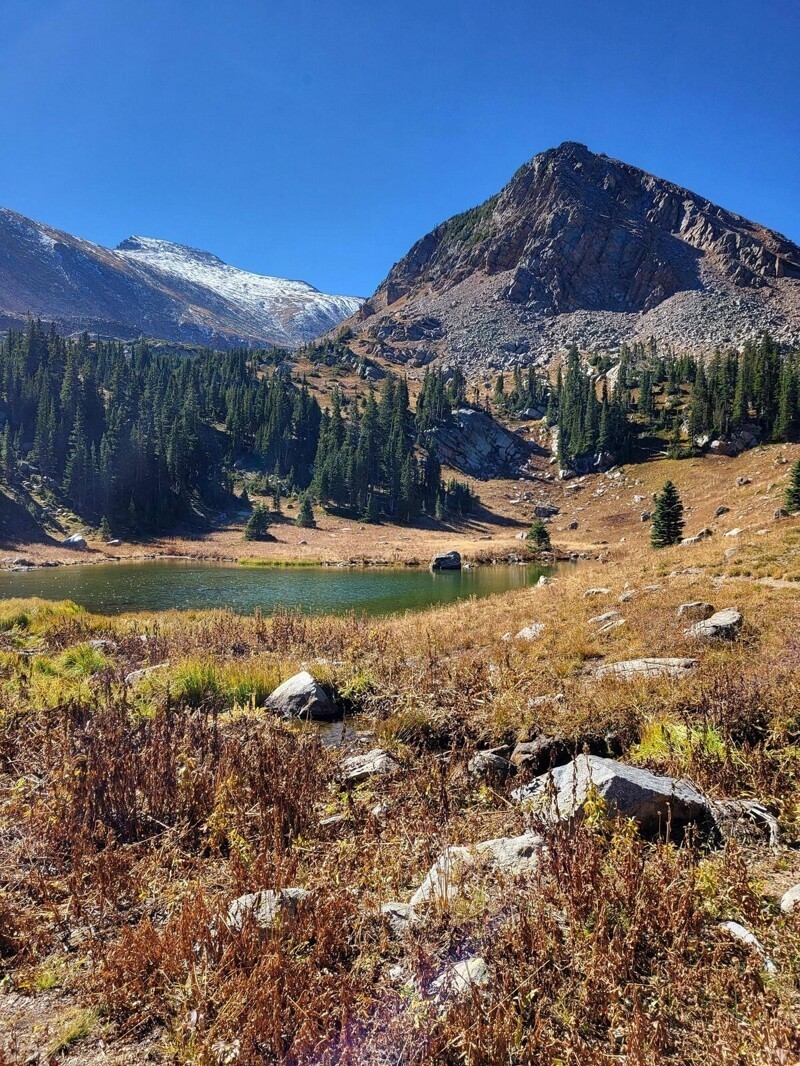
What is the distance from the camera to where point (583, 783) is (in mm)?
4863

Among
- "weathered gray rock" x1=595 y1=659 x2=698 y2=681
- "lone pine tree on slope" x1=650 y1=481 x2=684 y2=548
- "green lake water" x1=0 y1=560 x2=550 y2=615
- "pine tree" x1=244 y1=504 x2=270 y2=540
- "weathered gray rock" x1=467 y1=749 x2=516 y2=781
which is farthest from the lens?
"pine tree" x1=244 y1=504 x2=270 y2=540

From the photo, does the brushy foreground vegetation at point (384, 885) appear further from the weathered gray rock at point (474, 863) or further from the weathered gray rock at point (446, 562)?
the weathered gray rock at point (446, 562)

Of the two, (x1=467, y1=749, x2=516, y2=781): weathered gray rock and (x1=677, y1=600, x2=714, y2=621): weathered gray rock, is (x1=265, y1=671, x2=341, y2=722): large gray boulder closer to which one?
(x1=467, y1=749, x2=516, y2=781): weathered gray rock

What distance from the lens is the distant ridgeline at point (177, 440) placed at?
8319 centimetres

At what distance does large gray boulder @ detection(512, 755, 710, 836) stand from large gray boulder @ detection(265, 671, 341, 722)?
5553 mm

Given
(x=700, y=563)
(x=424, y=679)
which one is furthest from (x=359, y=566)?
(x=424, y=679)

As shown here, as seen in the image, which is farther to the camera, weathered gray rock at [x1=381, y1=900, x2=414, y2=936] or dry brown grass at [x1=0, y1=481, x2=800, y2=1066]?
weathered gray rock at [x1=381, y1=900, x2=414, y2=936]

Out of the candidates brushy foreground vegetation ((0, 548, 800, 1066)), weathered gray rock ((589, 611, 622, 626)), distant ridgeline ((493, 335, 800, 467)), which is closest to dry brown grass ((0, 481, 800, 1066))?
brushy foreground vegetation ((0, 548, 800, 1066))

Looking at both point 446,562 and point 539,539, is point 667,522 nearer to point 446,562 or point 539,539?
point 539,539

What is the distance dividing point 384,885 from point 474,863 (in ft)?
2.39

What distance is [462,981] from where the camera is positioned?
306 centimetres

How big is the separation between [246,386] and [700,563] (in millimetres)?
128397

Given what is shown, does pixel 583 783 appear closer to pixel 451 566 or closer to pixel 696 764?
pixel 696 764

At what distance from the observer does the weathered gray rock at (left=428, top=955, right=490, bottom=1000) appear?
9.61 feet
